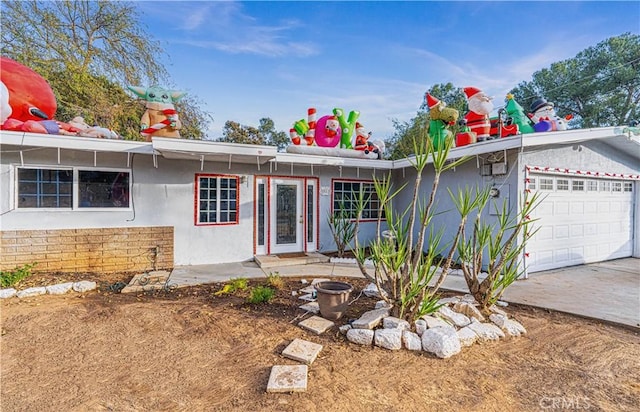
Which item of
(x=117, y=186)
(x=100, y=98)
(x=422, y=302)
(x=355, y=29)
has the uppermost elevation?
(x=355, y=29)

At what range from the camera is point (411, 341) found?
3.30 meters

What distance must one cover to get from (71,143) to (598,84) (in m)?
25.7

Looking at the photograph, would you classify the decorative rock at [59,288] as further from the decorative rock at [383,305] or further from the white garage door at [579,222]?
the white garage door at [579,222]

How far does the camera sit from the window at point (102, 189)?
6270 mm

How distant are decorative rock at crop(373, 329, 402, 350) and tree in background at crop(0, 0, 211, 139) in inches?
511

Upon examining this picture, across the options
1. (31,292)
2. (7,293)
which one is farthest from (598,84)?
(7,293)

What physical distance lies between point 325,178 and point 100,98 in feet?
30.8

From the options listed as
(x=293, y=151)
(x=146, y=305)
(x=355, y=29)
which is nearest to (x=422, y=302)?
(x=146, y=305)

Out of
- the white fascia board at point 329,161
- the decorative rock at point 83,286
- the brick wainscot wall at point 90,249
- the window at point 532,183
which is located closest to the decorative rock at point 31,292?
the decorative rock at point 83,286

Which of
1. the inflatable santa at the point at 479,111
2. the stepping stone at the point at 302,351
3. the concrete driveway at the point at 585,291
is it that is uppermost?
the inflatable santa at the point at 479,111

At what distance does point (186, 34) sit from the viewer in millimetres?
9961

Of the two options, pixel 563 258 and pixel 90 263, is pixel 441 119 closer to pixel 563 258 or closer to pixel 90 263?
pixel 563 258

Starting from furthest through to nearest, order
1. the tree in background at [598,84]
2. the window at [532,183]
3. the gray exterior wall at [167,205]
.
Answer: the tree in background at [598,84]
the window at [532,183]
the gray exterior wall at [167,205]

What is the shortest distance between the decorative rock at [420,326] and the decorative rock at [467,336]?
37 centimetres
